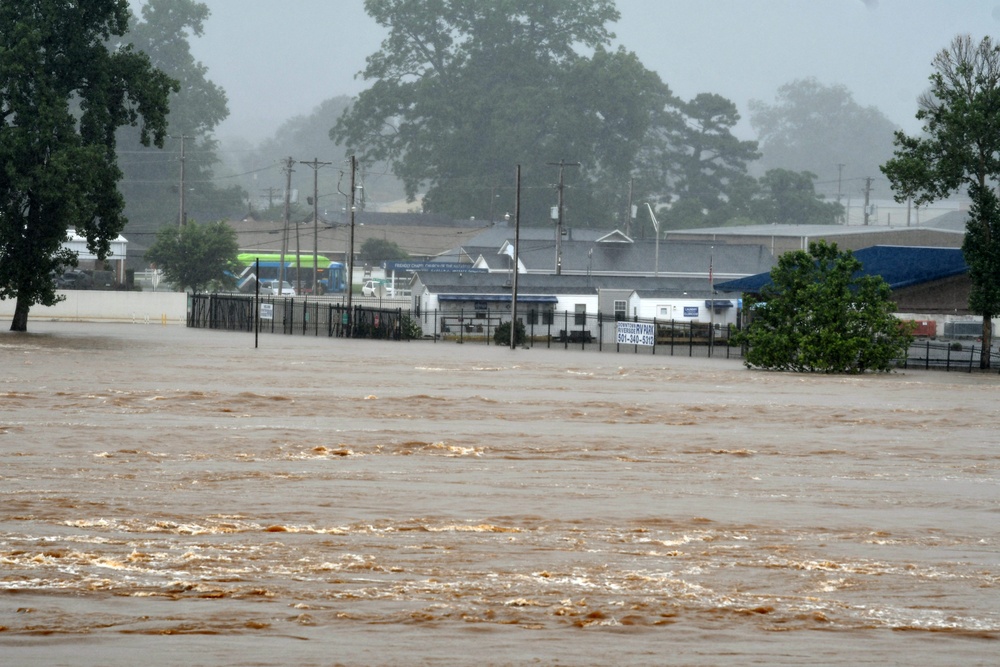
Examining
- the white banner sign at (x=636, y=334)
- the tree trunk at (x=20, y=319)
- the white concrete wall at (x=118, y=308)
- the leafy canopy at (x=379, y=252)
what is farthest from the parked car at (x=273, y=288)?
the tree trunk at (x=20, y=319)

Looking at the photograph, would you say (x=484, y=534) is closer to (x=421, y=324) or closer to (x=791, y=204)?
(x=421, y=324)

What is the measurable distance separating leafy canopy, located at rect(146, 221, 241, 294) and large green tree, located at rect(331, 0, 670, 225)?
48.0 metres

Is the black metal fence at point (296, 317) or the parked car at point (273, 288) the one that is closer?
the black metal fence at point (296, 317)

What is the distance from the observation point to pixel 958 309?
59.2 m

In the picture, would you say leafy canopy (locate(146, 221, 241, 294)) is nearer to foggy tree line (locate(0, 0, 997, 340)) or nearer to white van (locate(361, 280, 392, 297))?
white van (locate(361, 280, 392, 297))

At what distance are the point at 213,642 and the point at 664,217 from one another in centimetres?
15042

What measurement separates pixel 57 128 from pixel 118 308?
27161mm

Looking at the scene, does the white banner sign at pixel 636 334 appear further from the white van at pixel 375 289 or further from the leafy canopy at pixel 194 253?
the white van at pixel 375 289

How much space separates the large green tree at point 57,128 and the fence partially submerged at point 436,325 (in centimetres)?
1246

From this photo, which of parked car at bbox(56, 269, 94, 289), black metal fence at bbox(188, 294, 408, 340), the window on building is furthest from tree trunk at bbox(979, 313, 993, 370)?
parked car at bbox(56, 269, 94, 289)

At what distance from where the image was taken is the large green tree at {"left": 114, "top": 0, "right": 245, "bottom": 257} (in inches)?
5881

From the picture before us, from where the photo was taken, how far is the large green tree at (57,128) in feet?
179

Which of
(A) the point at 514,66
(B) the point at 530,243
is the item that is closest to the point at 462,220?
(A) the point at 514,66

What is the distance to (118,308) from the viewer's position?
267 feet
